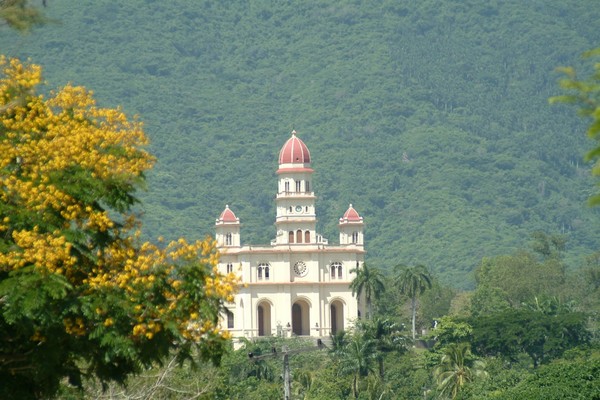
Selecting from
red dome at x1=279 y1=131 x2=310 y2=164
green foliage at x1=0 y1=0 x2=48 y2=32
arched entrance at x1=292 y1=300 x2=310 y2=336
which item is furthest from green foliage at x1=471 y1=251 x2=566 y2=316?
green foliage at x1=0 y1=0 x2=48 y2=32

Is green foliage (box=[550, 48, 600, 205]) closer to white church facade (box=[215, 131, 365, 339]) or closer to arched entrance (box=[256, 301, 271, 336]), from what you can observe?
white church facade (box=[215, 131, 365, 339])

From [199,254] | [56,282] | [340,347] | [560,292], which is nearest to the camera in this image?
[56,282]

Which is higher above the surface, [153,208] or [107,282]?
[153,208]

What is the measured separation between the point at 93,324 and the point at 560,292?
360ft

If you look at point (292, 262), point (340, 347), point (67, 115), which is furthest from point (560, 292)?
point (67, 115)

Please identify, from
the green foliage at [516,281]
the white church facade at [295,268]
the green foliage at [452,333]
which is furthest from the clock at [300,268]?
the green foliage at [516,281]

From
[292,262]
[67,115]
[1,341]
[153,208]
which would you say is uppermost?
[153,208]

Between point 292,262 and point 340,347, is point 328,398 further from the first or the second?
point 292,262

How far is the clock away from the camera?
11256cm

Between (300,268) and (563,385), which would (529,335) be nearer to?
(300,268)

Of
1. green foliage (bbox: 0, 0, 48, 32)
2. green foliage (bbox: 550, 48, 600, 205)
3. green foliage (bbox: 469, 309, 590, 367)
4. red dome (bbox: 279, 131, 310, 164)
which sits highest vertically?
red dome (bbox: 279, 131, 310, 164)

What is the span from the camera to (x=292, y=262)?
112562 millimetres

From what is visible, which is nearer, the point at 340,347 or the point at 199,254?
the point at 199,254

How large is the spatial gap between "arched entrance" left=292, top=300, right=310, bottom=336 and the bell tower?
3.90m
